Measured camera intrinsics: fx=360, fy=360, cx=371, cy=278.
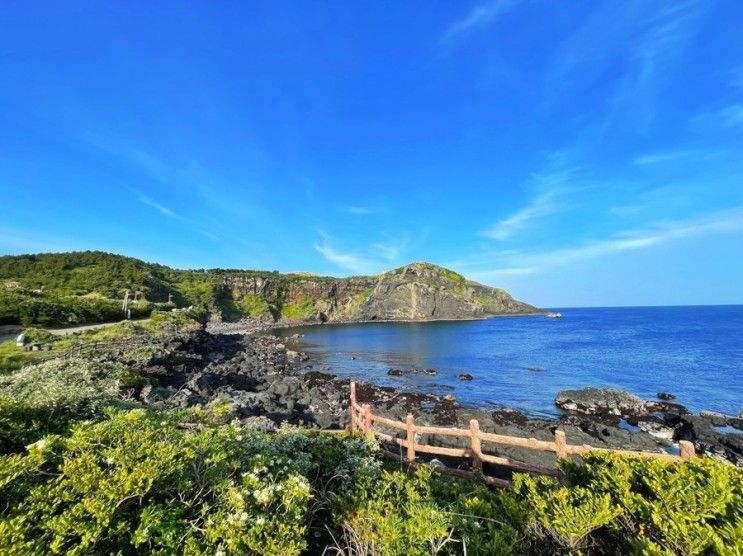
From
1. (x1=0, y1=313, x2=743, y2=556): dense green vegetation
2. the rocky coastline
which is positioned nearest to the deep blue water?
the rocky coastline

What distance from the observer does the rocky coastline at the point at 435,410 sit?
1622cm

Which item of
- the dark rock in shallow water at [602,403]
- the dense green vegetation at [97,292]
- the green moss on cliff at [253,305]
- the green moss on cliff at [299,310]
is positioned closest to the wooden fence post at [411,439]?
the dark rock in shallow water at [602,403]

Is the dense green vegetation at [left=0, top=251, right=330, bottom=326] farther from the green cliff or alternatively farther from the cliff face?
the cliff face

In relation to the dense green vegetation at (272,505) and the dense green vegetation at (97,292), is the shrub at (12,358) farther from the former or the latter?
the dense green vegetation at (272,505)

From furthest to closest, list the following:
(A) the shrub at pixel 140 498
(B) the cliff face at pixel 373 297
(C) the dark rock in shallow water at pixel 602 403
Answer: (B) the cliff face at pixel 373 297 → (C) the dark rock in shallow water at pixel 602 403 → (A) the shrub at pixel 140 498

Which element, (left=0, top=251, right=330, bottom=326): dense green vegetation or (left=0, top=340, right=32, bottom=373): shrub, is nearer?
(left=0, top=340, right=32, bottom=373): shrub

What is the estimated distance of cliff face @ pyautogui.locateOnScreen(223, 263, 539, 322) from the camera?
141 meters

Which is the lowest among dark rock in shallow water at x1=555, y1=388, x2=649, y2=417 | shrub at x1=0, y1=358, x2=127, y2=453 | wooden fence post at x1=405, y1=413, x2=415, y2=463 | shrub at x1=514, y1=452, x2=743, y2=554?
dark rock in shallow water at x1=555, y1=388, x2=649, y2=417

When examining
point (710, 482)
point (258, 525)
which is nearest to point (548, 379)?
point (710, 482)

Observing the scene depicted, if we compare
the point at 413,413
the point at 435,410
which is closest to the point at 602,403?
the point at 435,410

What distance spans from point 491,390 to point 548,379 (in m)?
6.85

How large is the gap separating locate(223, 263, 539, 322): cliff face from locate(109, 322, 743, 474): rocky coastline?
11221 cm

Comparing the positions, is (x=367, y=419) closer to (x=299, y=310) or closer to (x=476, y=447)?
(x=476, y=447)

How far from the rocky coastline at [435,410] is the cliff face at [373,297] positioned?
112 m
